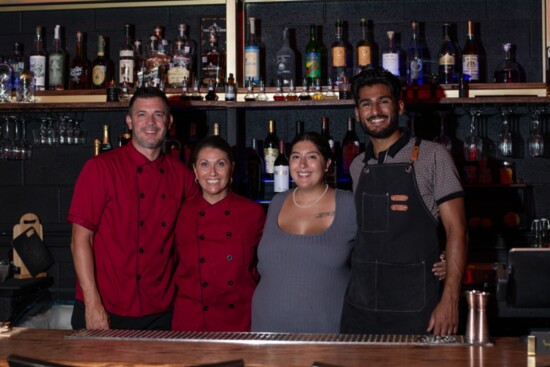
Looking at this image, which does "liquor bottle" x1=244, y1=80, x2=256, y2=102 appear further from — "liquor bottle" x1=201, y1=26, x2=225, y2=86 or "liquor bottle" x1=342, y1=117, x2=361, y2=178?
"liquor bottle" x1=342, y1=117, x2=361, y2=178

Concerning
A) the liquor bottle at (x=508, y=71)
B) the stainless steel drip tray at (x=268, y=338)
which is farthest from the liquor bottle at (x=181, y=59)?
the stainless steel drip tray at (x=268, y=338)

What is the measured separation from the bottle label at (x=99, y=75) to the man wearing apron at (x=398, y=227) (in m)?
1.80

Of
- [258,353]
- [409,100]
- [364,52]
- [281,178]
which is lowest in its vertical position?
[258,353]

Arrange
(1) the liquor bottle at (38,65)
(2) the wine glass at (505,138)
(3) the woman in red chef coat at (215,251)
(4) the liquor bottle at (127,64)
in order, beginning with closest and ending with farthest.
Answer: (3) the woman in red chef coat at (215,251) < (2) the wine glass at (505,138) < (4) the liquor bottle at (127,64) < (1) the liquor bottle at (38,65)

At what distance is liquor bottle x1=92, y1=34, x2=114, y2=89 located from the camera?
4.14 m

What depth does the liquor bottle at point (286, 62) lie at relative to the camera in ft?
13.3

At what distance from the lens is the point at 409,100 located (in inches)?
146

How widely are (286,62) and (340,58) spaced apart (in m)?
0.30

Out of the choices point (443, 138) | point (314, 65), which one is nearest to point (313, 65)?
point (314, 65)

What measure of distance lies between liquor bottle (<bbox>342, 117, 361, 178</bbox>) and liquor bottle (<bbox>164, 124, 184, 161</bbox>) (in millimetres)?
835

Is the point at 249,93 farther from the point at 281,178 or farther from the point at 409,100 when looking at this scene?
the point at 409,100

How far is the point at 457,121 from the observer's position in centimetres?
401

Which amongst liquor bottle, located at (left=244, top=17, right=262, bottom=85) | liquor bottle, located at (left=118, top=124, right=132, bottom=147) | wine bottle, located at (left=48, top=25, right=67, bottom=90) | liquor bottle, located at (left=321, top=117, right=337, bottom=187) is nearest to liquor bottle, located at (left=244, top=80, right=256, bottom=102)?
liquor bottle, located at (left=244, top=17, right=262, bottom=85)

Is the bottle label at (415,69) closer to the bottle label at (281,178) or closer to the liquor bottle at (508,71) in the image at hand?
the liquor bottle at (508,71)
